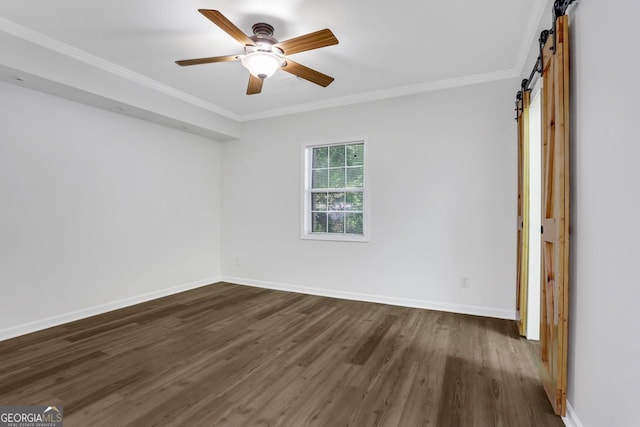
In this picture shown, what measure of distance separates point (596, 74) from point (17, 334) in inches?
186

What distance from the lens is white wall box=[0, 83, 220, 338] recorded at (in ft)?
9.84

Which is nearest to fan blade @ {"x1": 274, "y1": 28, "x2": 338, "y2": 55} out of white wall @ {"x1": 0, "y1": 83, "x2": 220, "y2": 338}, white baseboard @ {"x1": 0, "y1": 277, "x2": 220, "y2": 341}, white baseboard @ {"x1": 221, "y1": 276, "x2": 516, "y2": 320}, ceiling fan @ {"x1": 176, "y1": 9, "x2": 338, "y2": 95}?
ceiling fan @ {"x1": 176, "y1": 9, "x2": 338, "y2": 95}

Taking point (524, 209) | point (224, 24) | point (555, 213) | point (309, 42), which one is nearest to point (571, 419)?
point (555, 213)

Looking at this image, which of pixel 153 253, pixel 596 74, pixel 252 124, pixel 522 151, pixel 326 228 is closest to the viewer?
pixel 596 74

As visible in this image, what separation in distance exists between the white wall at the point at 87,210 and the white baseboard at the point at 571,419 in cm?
433

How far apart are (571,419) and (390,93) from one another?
3508mm

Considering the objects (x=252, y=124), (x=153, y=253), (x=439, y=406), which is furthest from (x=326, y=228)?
(x=439, y=406)

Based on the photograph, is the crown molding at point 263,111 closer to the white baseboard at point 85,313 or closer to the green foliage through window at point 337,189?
the green foliage through window at point 337,189

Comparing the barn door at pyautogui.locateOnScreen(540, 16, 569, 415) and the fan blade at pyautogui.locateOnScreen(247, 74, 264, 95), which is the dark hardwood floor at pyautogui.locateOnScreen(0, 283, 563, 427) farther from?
the fan blade at pyautogui.locateOnScreen(247, 74, 264, 95)

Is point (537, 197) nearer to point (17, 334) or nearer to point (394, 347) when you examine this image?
point (394, 347)

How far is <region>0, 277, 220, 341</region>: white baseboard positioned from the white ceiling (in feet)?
7.77

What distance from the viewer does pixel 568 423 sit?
5.52 ft

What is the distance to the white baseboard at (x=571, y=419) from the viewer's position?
5.26ft

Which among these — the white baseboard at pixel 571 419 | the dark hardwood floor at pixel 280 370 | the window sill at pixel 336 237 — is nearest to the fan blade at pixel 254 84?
the window sill at pixel 336 237
